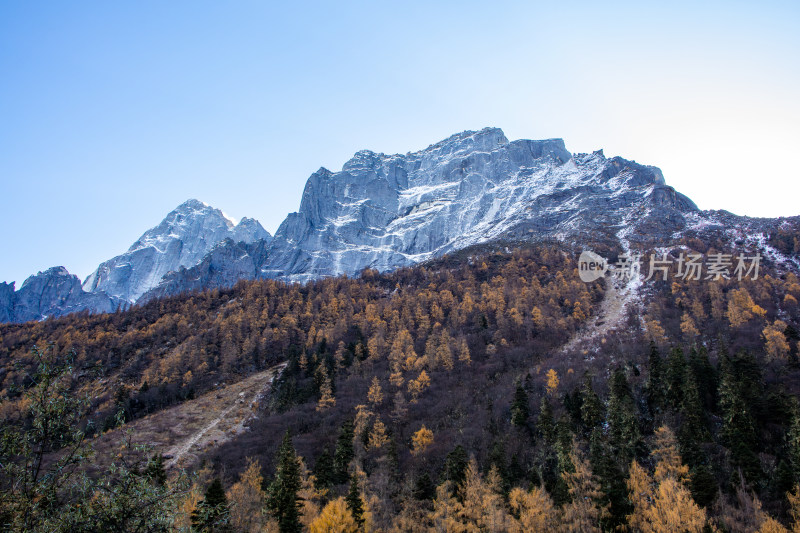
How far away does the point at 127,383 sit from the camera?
10388 cm

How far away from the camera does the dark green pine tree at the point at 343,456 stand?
56.6 metres

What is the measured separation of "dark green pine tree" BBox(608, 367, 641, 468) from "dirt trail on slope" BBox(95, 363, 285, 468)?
65869 millimetres

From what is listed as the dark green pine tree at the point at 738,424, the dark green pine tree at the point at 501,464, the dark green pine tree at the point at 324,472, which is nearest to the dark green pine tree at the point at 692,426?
the dark green pine tree at the point at 738,424

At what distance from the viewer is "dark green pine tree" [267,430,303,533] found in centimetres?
4272

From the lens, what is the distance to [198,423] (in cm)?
8462

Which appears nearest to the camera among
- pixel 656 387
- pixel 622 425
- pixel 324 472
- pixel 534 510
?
pixel 534 510

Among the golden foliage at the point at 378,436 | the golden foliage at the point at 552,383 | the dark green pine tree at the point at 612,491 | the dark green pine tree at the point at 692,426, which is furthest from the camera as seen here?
the golden foliage at the point at 552,383

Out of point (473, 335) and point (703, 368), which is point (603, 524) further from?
point (473, 335)

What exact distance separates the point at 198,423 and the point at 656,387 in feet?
274

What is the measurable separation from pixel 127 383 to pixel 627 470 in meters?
110

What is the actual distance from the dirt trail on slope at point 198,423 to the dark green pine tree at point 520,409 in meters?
52.5

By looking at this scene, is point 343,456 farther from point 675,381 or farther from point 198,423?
point 675,381

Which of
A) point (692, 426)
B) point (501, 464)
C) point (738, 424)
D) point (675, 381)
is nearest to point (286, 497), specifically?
point (501, 464)

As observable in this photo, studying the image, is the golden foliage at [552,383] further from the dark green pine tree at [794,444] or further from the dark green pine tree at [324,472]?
the dark green pine tree at [324,472]
